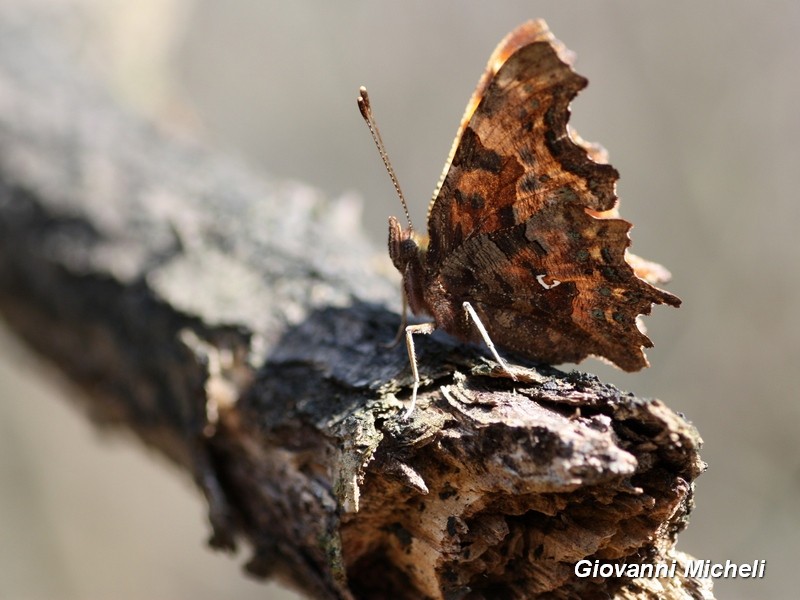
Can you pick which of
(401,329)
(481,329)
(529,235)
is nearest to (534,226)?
(529,235)

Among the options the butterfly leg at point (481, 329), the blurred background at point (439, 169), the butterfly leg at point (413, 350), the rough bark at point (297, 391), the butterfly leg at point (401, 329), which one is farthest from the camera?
Result: the blurred background at point (439, 169)

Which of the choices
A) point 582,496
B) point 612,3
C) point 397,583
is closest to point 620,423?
point 582,496

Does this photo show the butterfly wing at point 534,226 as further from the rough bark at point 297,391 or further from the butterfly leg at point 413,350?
the rough bark at point 297,391

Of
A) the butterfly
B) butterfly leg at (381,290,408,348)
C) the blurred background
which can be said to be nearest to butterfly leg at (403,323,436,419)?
the butterfly

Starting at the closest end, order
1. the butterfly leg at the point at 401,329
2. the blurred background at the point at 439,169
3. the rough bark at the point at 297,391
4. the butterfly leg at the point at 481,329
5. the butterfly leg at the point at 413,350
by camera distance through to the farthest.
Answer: the rough bark at the point at 297,391, the butterfly leg at the point at 413,350, the butterfly leg at the point at 481,329, the butterfly leg at the point at 401,329, the blurred background at the point at 439,169

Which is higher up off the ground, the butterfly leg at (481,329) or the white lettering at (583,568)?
the butterfly leg at (481,329)

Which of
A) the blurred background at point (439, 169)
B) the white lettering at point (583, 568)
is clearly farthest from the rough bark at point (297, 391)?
the blurred background at point (439, 169)
